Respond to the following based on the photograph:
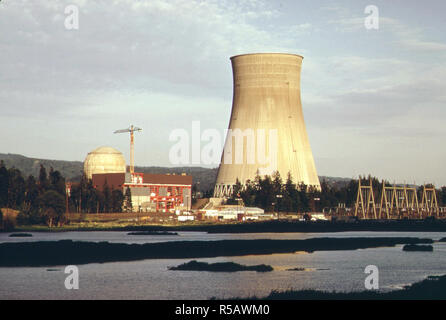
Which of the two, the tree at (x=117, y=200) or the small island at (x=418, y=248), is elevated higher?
the tree at (x=117, y=200)

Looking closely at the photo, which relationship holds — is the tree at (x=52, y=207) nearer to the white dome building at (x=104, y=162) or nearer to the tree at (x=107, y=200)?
the tree at (x=107, y=200)

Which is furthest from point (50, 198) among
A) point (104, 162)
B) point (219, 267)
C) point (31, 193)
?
point (219, 267)

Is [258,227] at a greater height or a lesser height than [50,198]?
lesser

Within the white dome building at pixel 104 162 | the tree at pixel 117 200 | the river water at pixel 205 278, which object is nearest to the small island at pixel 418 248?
the river water at pixel 205 278

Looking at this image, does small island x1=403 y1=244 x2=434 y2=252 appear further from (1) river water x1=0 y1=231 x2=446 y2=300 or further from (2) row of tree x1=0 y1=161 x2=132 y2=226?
(2) row of tree x1=0 y1=161 x2=132 y2=226

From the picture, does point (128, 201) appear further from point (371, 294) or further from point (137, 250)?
point (371, 294)
